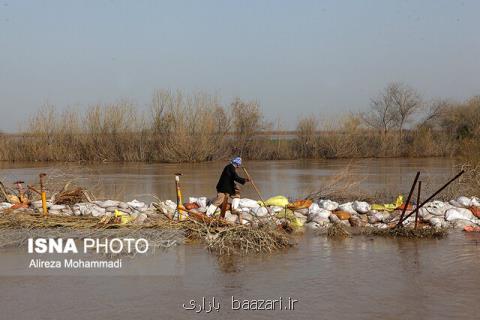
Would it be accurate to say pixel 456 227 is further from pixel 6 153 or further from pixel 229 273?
pixel 6 153

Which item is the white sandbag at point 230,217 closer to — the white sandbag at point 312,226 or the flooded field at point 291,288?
the white sandbag at point 312,226

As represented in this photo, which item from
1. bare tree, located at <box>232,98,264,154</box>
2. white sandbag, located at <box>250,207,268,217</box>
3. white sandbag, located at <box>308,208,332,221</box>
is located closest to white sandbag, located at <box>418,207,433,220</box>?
white sandbag, located at <box>308,208,332,221</box>

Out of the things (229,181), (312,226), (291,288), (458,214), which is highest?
(229,181)

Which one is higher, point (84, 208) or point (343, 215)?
point (84, 208)

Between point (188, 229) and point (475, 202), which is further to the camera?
point (475, 202)

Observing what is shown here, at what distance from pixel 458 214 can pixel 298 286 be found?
6.12 meters

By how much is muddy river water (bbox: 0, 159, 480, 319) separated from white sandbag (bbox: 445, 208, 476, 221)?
1.63 meters

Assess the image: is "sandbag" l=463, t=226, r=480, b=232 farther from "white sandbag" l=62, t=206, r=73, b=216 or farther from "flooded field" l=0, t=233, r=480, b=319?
"white sandbag" l=62, t=206, r=73, b=216

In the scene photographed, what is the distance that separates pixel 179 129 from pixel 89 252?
89.9ft

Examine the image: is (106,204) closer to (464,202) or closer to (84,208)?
(84,208)

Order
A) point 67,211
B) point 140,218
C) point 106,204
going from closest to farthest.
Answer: point 140,218 < point 67,211 < point 106,204

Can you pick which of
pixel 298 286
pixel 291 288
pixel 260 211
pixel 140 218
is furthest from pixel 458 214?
pixel 140 218

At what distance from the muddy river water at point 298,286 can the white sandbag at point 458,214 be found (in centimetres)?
163

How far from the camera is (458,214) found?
39.9ft
